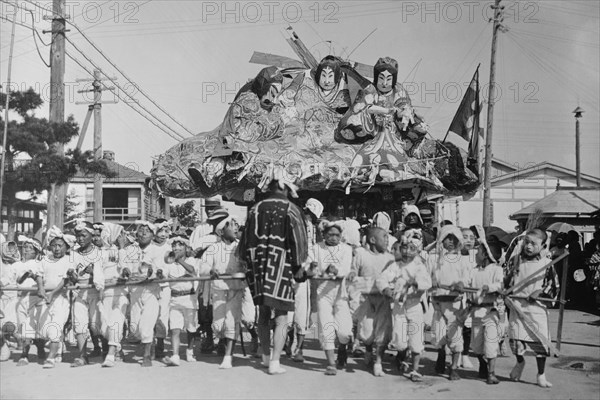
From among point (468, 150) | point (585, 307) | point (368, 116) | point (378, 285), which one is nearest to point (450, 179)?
point (468, 150)

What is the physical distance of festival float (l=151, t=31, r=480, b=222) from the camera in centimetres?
1402

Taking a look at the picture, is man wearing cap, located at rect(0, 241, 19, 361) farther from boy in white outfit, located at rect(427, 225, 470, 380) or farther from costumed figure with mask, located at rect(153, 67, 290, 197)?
costumed figure with mask, located at rect(153, 67, 290, 197)

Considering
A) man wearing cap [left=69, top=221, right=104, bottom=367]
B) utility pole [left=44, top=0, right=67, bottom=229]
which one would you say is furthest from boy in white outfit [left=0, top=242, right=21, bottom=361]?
utility pole [left=44, top=0, right=67, bottom=229]

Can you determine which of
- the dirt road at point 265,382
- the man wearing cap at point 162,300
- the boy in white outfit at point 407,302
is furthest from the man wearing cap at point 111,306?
the boy in white outfit at point 407,302

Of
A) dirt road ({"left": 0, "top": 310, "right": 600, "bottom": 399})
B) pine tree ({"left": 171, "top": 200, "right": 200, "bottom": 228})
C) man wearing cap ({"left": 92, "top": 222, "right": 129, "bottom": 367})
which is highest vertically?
pine tree ({"left": 171, "top": 200, "right": 200, "bottom": 228})

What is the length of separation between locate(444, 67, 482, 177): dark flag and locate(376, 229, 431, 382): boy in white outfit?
742 cm

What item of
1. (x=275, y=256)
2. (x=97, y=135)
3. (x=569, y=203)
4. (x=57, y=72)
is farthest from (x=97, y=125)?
(x=275, y=256)

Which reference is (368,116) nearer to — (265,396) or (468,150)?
(468,150)

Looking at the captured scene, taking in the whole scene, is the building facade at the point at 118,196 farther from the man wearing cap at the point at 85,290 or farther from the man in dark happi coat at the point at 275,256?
the man in dark happi coat at the point at 275,256

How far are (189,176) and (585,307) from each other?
8.83m

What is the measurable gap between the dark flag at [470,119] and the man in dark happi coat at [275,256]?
783 cm

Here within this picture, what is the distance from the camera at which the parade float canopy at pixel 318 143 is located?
45.9 ft

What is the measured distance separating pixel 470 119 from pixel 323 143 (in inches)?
129

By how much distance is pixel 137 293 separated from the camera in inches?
320
